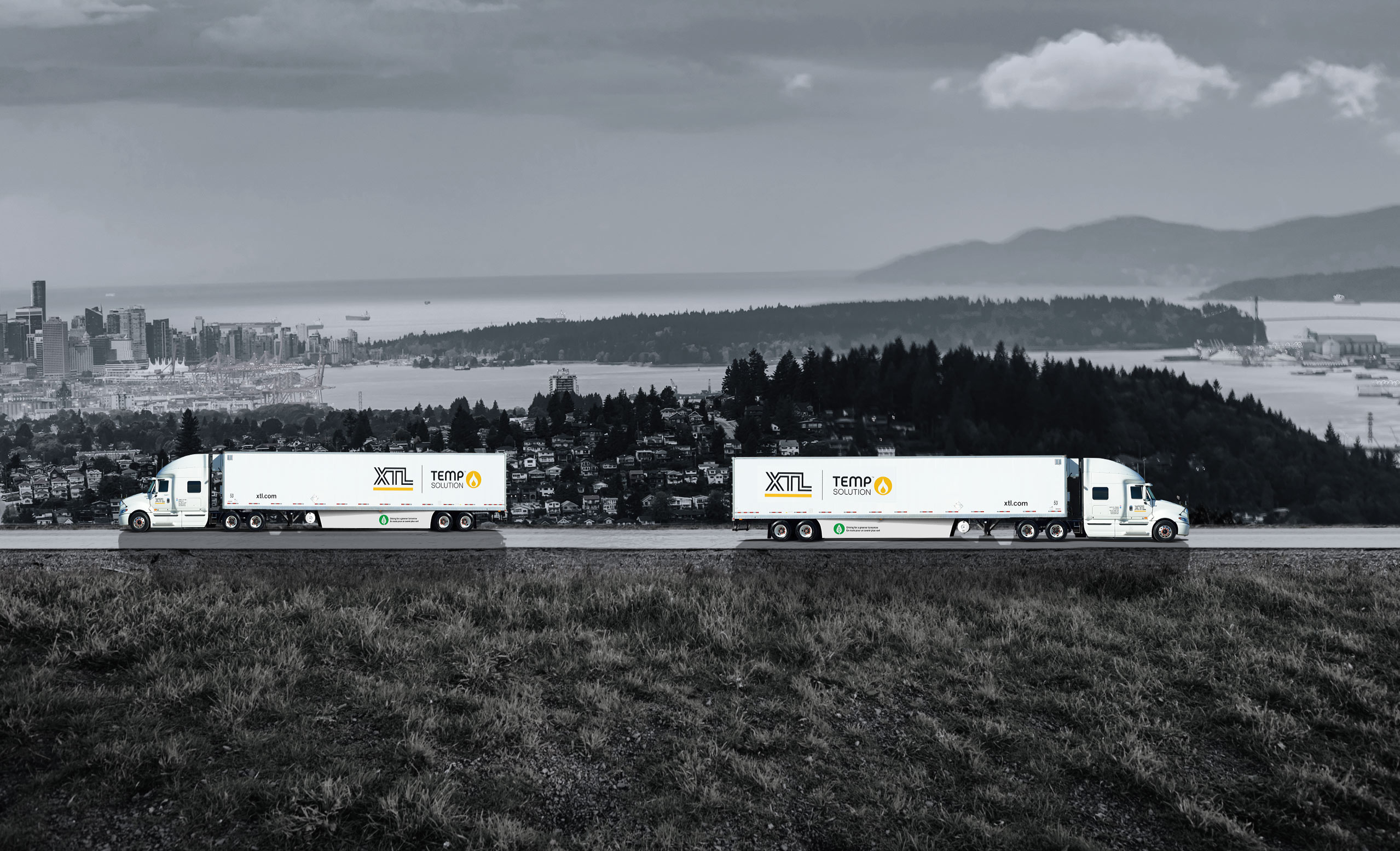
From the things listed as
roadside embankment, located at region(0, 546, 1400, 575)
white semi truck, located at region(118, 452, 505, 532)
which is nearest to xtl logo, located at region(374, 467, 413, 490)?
white semi truck, located at region(118, 452, 505, 532)

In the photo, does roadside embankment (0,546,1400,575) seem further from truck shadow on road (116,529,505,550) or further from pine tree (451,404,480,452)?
pine tree (451,404,480,452)

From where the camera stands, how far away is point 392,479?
38.0 metres

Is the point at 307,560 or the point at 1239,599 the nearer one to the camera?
the point at 1239,599

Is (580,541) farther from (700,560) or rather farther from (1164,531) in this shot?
(1164,531)

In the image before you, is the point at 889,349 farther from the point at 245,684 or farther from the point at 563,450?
the point at 245,684

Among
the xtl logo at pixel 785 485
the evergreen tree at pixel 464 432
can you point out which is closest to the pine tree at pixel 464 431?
the evergreen tree at pixel 464 432

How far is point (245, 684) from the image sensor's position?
19.1m

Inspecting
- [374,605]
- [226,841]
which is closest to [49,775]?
[226,841]

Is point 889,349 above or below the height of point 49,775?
above

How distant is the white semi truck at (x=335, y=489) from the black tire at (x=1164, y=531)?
2389cm

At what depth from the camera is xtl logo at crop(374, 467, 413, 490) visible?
1494 inches

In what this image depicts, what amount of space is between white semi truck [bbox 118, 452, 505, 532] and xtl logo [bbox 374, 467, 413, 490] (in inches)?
1.1

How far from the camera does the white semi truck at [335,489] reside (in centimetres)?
3788

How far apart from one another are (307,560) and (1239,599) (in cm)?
2766
